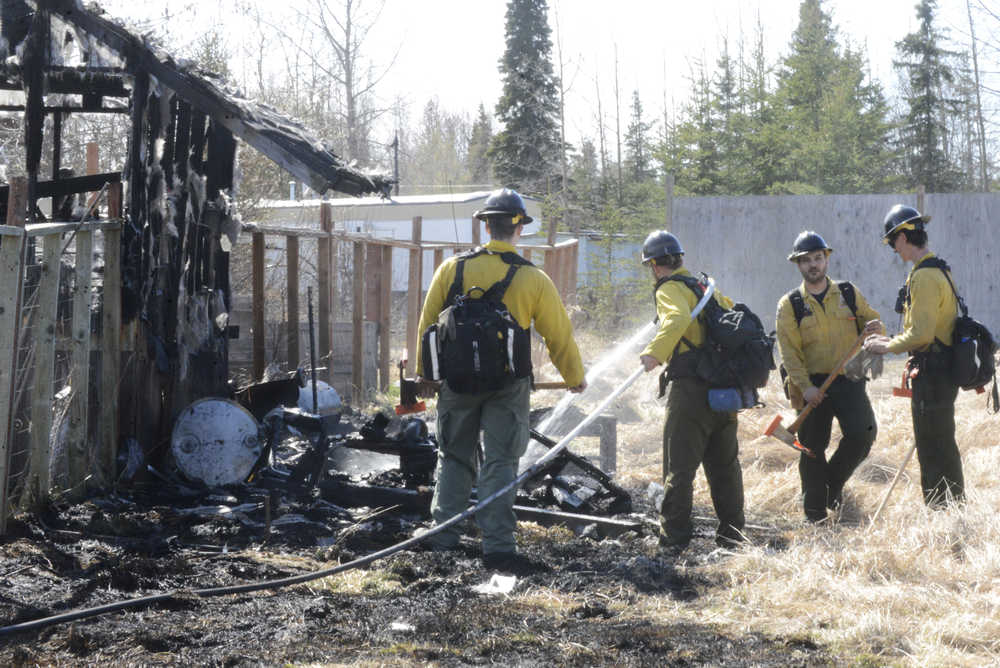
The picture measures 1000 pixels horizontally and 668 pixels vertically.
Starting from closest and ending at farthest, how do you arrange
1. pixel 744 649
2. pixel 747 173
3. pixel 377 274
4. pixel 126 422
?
pixel 744 649 → pixel 126 422 → pixel 377 274 → pixel 747 173

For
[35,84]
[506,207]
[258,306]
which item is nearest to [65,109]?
[35,84]

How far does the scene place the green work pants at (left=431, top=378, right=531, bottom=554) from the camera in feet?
17.1

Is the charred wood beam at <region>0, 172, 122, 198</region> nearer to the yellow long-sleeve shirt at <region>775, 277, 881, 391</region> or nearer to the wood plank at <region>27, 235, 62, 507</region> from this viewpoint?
the wood plank at <region>27, 235, 62, 507</region>

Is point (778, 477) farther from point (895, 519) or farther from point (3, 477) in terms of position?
point (3, 477)

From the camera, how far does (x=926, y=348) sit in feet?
18.7

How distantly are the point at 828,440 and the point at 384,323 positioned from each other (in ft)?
24.2

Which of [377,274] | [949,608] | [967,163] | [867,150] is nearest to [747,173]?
[867,150]

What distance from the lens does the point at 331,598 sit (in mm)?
4426

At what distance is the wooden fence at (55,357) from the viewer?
5.02 metres

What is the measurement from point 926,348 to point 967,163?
130 feet

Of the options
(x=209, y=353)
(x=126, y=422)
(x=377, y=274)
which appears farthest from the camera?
(x=377, y=274)

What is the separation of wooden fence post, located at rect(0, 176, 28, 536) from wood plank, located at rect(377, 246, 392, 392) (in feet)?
24.4

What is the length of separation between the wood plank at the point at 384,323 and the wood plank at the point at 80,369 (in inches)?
252

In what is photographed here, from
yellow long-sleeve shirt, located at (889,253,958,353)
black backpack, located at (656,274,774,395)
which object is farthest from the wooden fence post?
yellow long-sleeve shirt, located at (889,253,958,353)
